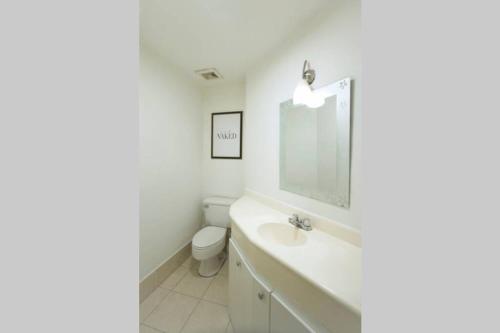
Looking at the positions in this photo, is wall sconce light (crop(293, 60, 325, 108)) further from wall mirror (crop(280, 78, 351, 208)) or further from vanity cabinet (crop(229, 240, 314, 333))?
vanity cabinet (crop(229, 240, 314, 333))

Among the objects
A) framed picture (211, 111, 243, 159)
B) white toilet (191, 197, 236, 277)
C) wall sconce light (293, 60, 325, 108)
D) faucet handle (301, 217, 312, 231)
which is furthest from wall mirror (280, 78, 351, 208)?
white toilet (191, 197, 236, 277)

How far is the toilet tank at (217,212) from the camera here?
1855 millimetres

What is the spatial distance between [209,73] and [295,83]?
106 cm

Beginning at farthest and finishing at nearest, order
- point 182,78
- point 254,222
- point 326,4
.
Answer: point 182,78 < point 254,222 < point 326,4

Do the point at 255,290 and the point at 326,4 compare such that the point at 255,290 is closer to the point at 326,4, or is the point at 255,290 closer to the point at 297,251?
the point at 297,251

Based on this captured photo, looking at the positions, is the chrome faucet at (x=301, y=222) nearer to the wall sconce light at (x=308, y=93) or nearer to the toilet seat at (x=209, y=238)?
the wall sconce light at (x=308, y=93)

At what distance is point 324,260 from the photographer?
0.69m

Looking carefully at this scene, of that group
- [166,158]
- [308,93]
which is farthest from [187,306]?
[308,93]

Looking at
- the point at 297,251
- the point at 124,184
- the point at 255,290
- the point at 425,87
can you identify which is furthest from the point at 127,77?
the point at 255,290

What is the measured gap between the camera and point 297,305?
2.10ft

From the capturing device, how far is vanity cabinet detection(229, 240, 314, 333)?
659 millimetres

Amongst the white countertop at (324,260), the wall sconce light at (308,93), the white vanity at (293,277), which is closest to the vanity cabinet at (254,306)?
the white vanity at (293,277)

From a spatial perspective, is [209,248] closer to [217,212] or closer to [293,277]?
[217,212]

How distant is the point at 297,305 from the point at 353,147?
78 centimetres
